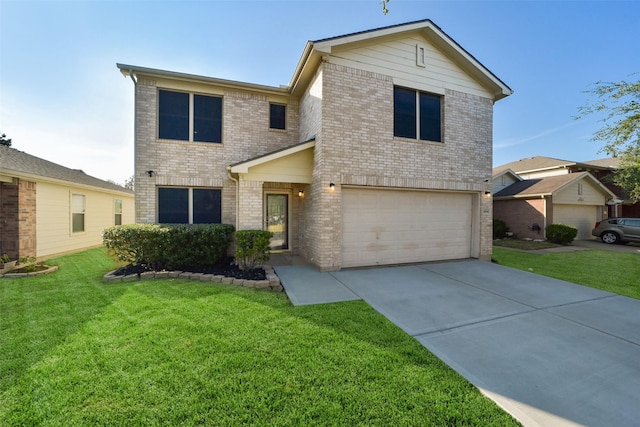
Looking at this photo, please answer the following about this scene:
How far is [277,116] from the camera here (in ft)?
31.9

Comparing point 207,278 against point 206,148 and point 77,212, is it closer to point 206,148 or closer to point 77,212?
point 206,148

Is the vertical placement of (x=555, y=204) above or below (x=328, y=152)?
below

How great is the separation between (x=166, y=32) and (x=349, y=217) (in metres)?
8.56

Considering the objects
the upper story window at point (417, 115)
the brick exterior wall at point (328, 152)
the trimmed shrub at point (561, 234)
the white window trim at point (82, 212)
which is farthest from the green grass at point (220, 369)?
the trimmed shrub at point (561, 234)

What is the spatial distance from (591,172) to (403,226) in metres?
23.8

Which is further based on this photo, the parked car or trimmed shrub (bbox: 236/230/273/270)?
the parked car

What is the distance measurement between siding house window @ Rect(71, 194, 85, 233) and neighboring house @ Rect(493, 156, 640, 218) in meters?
24.5

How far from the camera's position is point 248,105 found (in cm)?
923

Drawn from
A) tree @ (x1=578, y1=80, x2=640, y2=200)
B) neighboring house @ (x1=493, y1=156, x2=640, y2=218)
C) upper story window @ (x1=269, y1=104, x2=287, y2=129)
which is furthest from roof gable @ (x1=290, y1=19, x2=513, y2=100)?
neighboring house @ (x1=493, y1=156, x2=640, y2=218)

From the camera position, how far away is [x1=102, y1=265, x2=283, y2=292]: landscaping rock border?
231 inches

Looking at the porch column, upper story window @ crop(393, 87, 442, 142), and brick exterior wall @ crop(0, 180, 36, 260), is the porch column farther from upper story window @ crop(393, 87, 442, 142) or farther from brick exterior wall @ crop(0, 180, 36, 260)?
brick exterior wall @ crop(0, 180, 36, 260)

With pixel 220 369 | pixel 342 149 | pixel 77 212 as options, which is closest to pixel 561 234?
pixel 342 149

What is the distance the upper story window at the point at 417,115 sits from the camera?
8.30 meters

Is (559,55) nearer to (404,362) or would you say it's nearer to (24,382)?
(404,362)
